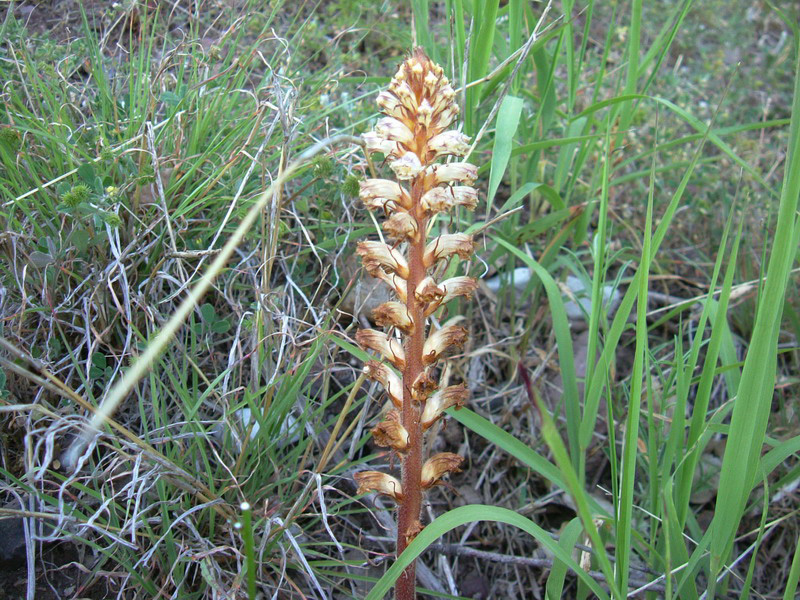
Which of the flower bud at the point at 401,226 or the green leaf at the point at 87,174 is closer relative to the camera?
the flower bud at the point at 401,226

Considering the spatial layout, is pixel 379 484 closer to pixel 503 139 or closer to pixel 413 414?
pixel 413 414

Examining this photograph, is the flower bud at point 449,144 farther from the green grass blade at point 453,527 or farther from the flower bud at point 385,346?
the green grass blade at point 453,527

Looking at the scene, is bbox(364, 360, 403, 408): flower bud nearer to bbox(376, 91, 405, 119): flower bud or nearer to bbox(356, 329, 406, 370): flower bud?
bbox(356, 329, 406, 370): flower bud

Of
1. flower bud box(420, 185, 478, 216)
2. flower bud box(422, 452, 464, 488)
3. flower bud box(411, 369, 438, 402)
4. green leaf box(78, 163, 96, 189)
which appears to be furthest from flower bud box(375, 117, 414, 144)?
green leaf box(78, 163, 96, 189)

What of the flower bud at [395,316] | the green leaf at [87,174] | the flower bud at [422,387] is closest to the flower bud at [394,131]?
the flower bud at [395,316]

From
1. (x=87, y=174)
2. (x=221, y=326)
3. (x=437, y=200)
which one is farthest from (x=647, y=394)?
(x=87, y=174)

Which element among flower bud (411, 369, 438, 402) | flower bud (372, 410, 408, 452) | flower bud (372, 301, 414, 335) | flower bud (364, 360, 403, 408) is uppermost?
flower bud (372, 301, 414, 335)
